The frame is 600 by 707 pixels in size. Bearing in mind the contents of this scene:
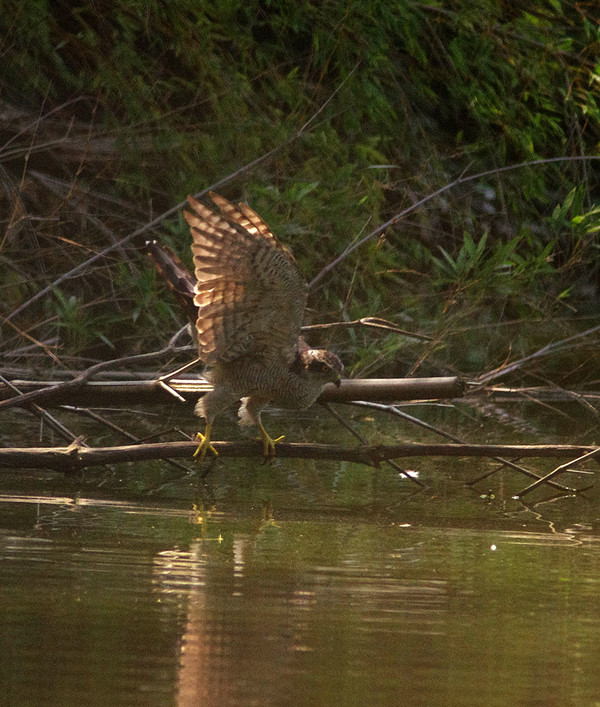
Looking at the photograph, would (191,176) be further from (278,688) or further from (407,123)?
(278,688)

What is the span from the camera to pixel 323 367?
454 centimetres

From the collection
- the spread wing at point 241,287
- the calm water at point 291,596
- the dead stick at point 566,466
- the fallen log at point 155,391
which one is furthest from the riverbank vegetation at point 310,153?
the calm water at point 291,596

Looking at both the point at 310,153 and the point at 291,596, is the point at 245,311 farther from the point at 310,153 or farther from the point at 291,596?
the point at 310,153

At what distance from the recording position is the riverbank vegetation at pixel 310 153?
598cm

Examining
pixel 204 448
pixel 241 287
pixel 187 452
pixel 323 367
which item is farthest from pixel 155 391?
pixel 323 367

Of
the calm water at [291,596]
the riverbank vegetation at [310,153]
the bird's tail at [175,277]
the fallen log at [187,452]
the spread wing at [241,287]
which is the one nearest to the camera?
the calm water at [291,596]

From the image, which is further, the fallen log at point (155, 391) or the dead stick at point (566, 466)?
the fallen log at point (155, 391)

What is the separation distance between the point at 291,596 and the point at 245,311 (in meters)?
1.85

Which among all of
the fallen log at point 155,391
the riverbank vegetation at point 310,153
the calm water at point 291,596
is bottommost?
the calm water at point 291,596

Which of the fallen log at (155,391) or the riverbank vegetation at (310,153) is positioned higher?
the riverbank vegetation at (310,153)

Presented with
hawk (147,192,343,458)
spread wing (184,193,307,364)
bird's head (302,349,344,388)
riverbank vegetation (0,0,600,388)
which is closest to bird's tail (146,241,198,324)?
hawk (147,192,343,458)

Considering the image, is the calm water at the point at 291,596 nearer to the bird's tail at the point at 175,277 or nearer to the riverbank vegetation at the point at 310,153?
the bird's tail at the point at 175,277

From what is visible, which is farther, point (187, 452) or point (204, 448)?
point (204, 448)

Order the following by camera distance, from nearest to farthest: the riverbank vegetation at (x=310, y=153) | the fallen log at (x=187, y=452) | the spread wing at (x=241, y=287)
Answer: the fallen log at (x=187, y=452) < the spread wing at (x=241, y=287) < the riverbank vegetation at (x=310, y=153)
